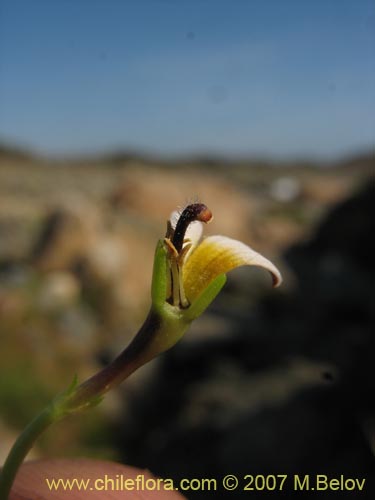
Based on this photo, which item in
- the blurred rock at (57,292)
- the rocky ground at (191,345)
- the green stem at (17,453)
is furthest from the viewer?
the blurred rock at (57,292)

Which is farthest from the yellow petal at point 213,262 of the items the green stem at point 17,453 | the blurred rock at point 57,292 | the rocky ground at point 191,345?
the blurred rock at point 57,292

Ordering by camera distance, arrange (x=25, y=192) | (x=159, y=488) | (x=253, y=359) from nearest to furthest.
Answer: (x=159, y=488) → (x=253, y=359) → (x=25, y=192)

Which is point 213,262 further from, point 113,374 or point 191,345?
point 191,345

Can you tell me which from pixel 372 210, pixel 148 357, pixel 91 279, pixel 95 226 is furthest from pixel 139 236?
pixel 148 357

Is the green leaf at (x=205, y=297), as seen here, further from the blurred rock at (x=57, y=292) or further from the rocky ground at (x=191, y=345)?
the blurred rock at (x=57, y=292)

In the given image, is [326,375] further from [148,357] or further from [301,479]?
[301,479]

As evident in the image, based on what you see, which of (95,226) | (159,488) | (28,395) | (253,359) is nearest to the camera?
(159,488)

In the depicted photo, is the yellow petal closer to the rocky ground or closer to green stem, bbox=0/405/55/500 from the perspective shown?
green stem, bbox=0/405/55/500

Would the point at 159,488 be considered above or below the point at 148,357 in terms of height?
below
